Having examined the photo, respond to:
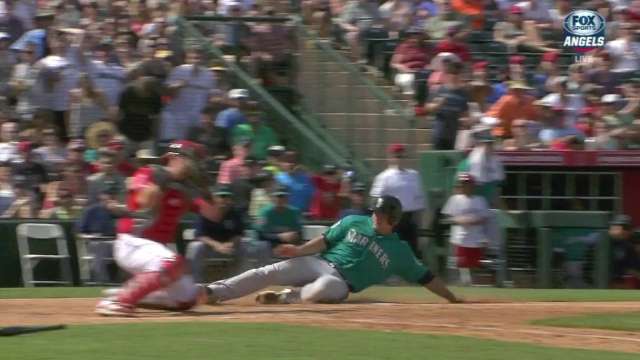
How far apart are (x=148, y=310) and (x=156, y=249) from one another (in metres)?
0.94

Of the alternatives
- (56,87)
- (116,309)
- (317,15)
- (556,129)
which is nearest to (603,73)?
(556,129)

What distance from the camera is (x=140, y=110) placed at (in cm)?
1705

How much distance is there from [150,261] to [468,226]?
19.4 feet

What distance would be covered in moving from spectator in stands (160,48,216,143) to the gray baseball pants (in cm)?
456

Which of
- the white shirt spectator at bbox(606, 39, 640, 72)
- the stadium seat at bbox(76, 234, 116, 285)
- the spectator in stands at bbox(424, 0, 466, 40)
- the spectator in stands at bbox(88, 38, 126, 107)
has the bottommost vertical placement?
the stadium seat at bbox(76, 234, 116, 285)

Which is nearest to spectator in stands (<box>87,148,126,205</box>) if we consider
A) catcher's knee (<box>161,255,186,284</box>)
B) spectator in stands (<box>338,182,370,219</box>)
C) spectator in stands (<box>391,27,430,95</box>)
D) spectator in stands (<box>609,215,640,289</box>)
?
spectator in stands (<box>338,182,370,219</box>)

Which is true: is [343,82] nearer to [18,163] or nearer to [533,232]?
[533,232]

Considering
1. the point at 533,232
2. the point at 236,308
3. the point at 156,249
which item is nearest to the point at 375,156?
the point at 533,232

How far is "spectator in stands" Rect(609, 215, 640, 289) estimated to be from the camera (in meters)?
17.0

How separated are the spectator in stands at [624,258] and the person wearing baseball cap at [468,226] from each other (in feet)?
5.37

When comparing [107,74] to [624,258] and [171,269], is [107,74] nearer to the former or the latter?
[171,269]

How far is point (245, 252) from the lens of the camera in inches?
624

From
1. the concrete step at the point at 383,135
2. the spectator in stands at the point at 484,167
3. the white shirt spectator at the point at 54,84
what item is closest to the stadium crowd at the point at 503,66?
the concrete step at the point at 383,135

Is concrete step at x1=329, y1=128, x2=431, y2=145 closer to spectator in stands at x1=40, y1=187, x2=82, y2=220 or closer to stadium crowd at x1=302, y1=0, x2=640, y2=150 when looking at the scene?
stadium crowd at x1=302, y1=0, x2=640, y2=150
